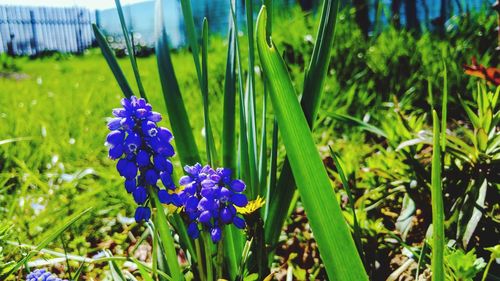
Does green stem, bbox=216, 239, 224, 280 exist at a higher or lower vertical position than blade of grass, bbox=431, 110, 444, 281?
lower

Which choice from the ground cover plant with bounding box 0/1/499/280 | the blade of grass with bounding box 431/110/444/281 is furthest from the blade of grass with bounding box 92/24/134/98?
the blade of grass with bounding box 431/110/444/281

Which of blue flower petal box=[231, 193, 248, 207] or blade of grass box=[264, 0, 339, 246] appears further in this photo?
blade of grass box=[264, 0, 339, 246]

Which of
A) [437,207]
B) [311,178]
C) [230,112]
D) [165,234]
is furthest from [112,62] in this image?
[437,207]

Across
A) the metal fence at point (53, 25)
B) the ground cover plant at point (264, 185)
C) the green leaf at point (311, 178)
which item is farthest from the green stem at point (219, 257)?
the metal fence at point (53, 25)

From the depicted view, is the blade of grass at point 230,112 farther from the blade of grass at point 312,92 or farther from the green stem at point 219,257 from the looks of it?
the green stem at point 219,257

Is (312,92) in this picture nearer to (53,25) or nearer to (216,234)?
(216,234)

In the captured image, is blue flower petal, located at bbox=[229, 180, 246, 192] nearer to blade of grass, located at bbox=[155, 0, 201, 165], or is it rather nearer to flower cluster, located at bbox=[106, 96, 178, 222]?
flower cluster, located at bbox=[106, 96, 178, 222]

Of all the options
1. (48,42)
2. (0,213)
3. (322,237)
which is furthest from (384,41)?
(48,42)
